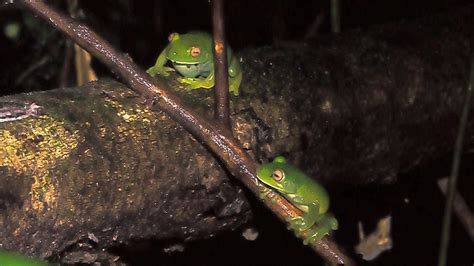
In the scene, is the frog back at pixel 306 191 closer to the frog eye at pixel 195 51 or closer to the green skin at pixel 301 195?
the green skin at pixel 301 195

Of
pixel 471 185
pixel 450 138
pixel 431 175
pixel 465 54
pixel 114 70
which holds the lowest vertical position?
pixel 471 185

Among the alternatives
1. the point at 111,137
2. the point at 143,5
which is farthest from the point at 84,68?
the point at 111,137

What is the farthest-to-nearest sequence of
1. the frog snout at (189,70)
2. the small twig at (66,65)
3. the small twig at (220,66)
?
the small twig at (66,65) < the frog snout at (189,70) < the small twig at (220,66)

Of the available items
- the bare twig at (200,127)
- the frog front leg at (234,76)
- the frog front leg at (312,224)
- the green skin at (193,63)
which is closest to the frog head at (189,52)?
the green skin at (193,63)

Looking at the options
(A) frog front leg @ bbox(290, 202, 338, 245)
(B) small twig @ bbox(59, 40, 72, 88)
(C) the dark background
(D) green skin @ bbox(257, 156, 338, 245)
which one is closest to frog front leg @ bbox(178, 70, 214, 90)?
(D) green skin @ bbox(257, 156, 338, 245)

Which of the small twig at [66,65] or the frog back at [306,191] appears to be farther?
the small twig at [66,65]

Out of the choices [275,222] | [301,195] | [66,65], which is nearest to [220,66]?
[301,195]

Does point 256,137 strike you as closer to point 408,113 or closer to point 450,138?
point 408,113
